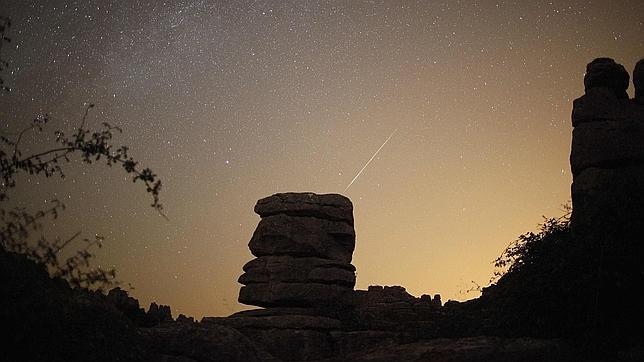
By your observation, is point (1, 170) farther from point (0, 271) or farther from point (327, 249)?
point (327, 249)

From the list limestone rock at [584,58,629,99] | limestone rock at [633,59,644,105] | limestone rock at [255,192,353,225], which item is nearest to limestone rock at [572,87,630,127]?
limestone rock at [584,58,629,99]

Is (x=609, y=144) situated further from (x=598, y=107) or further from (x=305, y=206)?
(x=305, y=206)

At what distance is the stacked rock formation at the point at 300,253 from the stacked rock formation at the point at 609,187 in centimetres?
1422

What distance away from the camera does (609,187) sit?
1847 cm

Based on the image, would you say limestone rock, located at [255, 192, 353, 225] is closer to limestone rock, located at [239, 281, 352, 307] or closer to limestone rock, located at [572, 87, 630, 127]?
limestone rock, located at [239, 281, 352, 307]

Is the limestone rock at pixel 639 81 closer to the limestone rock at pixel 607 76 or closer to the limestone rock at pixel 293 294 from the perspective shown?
the limestone rock at pixel 607 76

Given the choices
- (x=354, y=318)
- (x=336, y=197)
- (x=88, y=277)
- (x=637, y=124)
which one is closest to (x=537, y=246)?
(x=637, y=124)

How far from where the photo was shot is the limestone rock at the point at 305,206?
3172cm

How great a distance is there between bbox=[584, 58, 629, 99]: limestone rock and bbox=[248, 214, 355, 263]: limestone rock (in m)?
14.9

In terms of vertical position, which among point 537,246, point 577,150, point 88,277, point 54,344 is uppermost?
point 577,150

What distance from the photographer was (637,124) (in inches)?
761

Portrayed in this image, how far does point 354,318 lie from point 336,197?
659 cm

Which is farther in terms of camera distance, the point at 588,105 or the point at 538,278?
the point at 588,105

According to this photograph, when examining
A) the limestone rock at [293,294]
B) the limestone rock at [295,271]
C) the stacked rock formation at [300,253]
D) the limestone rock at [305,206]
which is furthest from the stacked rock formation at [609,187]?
the limestone rock at [305,206]
